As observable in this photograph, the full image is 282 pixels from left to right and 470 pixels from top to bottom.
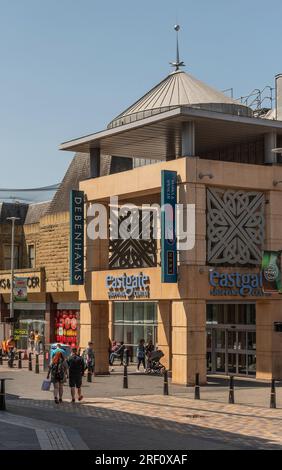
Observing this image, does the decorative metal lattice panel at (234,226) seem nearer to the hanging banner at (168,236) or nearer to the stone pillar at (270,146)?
the stone pillar at (270,146)

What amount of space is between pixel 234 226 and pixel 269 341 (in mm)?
5129

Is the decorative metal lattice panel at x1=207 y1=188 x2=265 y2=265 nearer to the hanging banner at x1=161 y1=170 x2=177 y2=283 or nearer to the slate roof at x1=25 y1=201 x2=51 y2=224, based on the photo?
the hanging banner at x1=161 y1=170 x2=177 y2=283

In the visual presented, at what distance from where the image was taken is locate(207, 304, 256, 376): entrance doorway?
38750mm

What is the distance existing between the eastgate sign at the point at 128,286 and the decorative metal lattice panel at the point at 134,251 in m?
2.69

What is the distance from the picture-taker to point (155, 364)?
1582 inches

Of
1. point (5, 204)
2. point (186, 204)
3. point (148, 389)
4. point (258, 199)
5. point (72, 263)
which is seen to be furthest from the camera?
point (5, 204)

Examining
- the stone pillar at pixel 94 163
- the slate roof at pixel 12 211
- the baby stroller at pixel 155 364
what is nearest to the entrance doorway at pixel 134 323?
the baby stroller at pixel 155 364

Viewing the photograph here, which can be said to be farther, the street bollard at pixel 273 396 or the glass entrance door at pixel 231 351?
the glass entrance door at pixel 231 351

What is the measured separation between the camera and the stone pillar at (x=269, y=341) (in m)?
36.5

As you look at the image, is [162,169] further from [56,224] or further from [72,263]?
[56,224]

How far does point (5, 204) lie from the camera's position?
67562mm

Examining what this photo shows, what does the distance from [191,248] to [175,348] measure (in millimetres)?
4221

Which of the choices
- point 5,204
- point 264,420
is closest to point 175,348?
point 264,420

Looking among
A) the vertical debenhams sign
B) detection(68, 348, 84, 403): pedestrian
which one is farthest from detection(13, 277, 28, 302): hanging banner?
detection(68, 348, 84, 403): pedestrian
